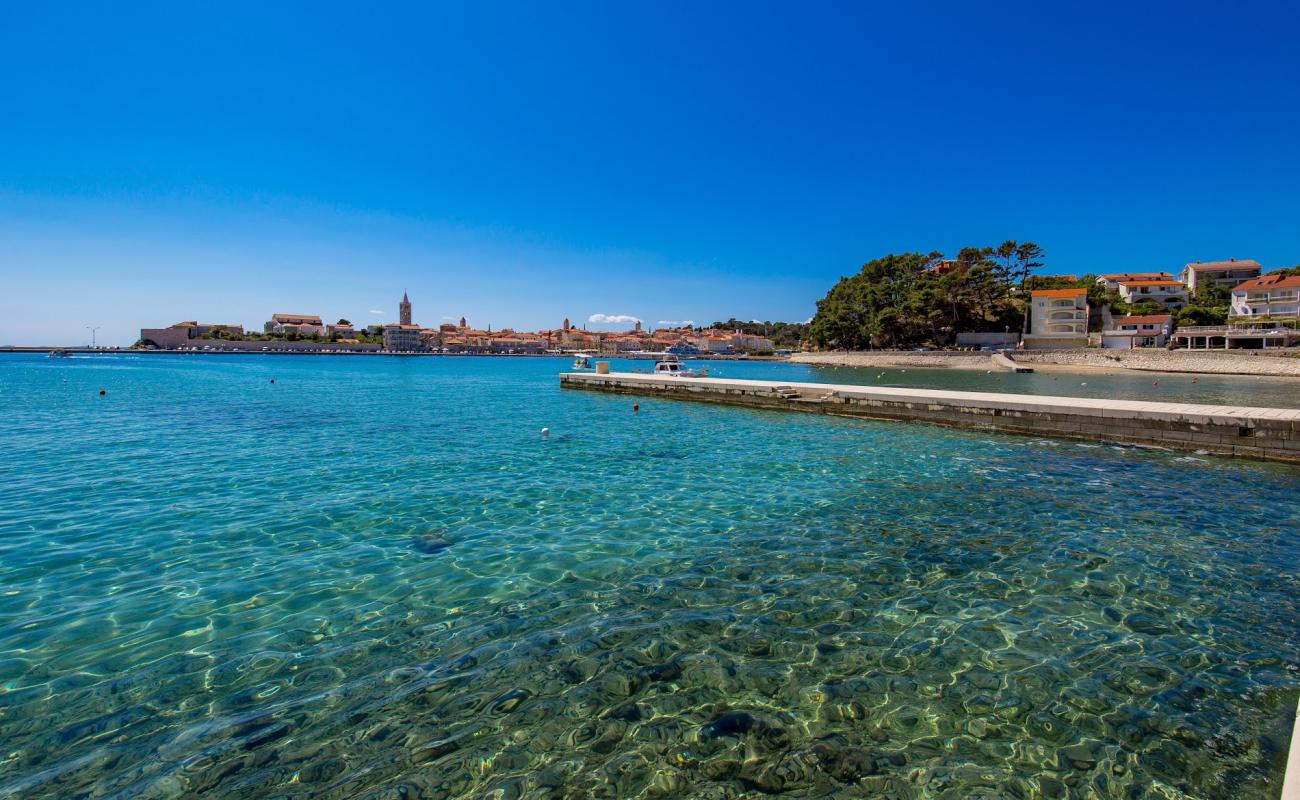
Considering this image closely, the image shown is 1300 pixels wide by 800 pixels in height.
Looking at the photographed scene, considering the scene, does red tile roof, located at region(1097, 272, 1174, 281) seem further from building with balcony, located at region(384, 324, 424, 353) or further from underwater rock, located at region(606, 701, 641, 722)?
building with balcony, located at region(384, 324, 424, 353)

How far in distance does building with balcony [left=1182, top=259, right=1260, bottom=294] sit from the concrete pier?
322 feet

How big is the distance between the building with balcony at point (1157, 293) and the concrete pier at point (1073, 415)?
84865 mm

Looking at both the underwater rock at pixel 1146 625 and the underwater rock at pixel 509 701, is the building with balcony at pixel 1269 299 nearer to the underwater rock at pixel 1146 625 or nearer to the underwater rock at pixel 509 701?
the underwater rock at pixel 1146 625

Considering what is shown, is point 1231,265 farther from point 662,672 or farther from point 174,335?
point 174,335

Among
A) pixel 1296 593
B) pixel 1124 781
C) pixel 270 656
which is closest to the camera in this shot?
pixel 1124 781

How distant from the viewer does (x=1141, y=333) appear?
6675cm

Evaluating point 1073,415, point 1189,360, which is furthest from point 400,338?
point 1073,415

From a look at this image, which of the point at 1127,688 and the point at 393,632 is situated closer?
the point at 1127,688

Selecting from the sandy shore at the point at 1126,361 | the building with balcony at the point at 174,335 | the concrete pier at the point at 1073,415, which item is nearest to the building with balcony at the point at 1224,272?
the sandy shore at the point at 1126,361

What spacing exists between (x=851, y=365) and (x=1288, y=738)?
8221 centimetres

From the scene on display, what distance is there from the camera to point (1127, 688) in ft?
14.0

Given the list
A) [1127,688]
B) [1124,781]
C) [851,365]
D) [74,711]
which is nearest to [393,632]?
[74,711]

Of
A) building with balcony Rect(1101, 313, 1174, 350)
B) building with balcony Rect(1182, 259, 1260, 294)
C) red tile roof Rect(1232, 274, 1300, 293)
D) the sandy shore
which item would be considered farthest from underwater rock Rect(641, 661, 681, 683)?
building with balcony Rect(1182, 259, 1260, 294)

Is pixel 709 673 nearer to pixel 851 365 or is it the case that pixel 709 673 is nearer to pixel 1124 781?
pixel 1124 781
